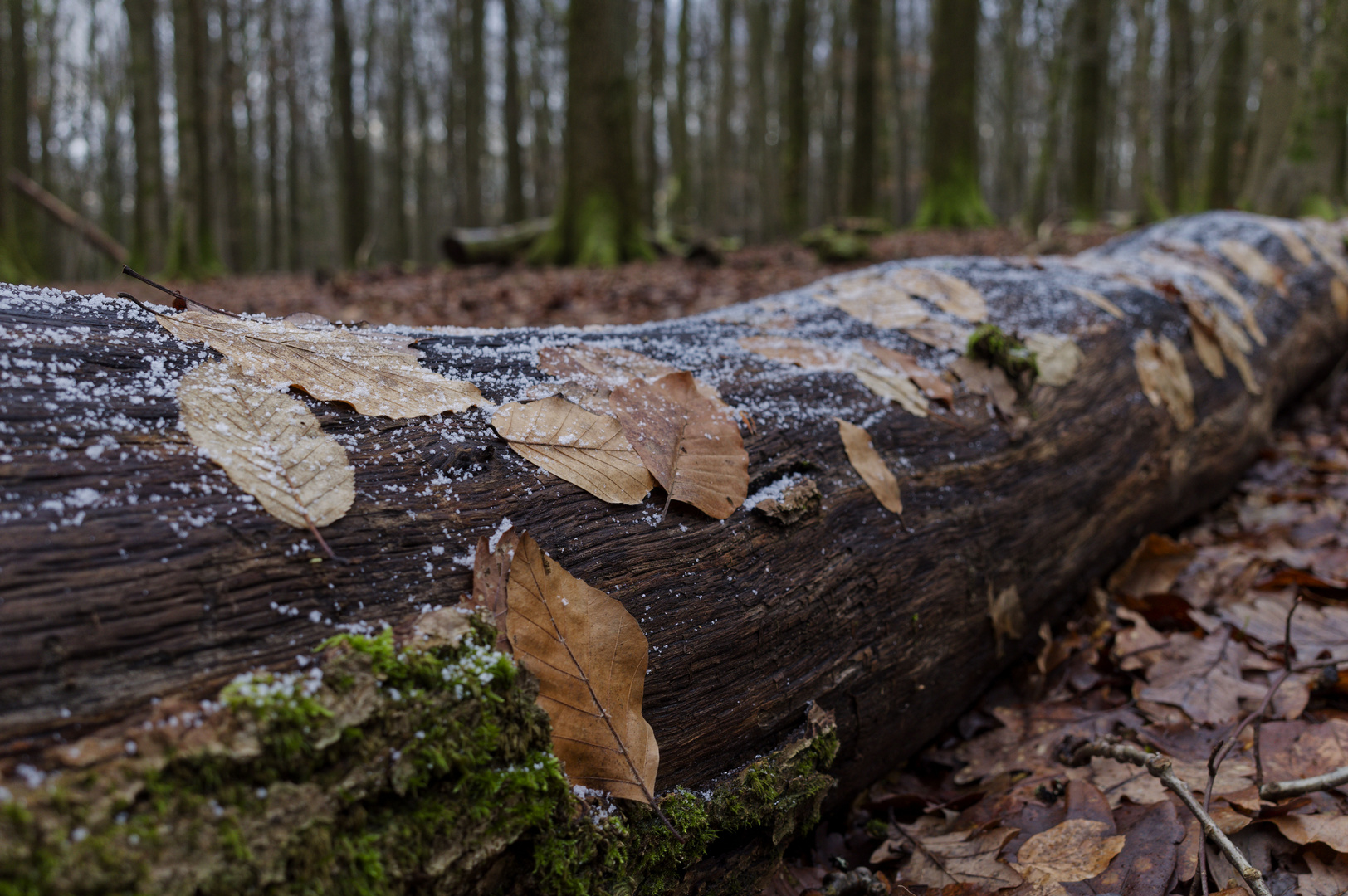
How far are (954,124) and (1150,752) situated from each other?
10.8 m

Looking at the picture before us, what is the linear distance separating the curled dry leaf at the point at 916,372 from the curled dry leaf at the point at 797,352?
13 cm

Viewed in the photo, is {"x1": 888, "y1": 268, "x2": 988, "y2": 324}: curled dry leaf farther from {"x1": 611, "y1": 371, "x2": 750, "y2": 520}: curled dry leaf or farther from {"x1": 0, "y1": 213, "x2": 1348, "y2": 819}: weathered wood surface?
{"x1": 611, "y1": 371, "x2": 750, "y2": 520}: curled dry leaf

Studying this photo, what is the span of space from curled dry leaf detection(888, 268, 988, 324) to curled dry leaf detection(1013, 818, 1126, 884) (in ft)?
4.26

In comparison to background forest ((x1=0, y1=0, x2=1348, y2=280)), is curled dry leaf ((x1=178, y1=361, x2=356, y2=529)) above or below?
below

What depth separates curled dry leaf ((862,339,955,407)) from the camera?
5.70 feet

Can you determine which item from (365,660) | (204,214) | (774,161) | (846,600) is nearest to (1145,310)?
(846,600)

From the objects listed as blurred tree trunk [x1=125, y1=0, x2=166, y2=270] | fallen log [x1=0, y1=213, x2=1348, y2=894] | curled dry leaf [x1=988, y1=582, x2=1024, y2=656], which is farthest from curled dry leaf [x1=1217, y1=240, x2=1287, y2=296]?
blurred tree trunk [x1=125, y1=0, x2=166, y2=270]

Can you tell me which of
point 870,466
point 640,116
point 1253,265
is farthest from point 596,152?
point 640,116

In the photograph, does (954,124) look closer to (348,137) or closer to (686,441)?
(348,137)

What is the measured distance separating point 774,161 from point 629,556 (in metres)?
28.4

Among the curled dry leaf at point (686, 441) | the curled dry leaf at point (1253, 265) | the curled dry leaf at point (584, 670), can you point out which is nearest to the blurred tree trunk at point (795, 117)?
the curled dry leaf at point (1253, 265)

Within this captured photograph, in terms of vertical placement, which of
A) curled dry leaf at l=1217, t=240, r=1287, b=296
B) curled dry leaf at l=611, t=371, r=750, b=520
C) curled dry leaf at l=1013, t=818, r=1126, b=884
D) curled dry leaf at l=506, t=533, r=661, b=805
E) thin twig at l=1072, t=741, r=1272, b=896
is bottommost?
curled dry leaf at l=1013, t=818, r=1126, b=884

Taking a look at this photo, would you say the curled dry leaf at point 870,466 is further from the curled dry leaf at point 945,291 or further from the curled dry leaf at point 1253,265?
the curled dry leaf at point 1253,265

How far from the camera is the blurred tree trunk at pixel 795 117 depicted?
41.3ft
